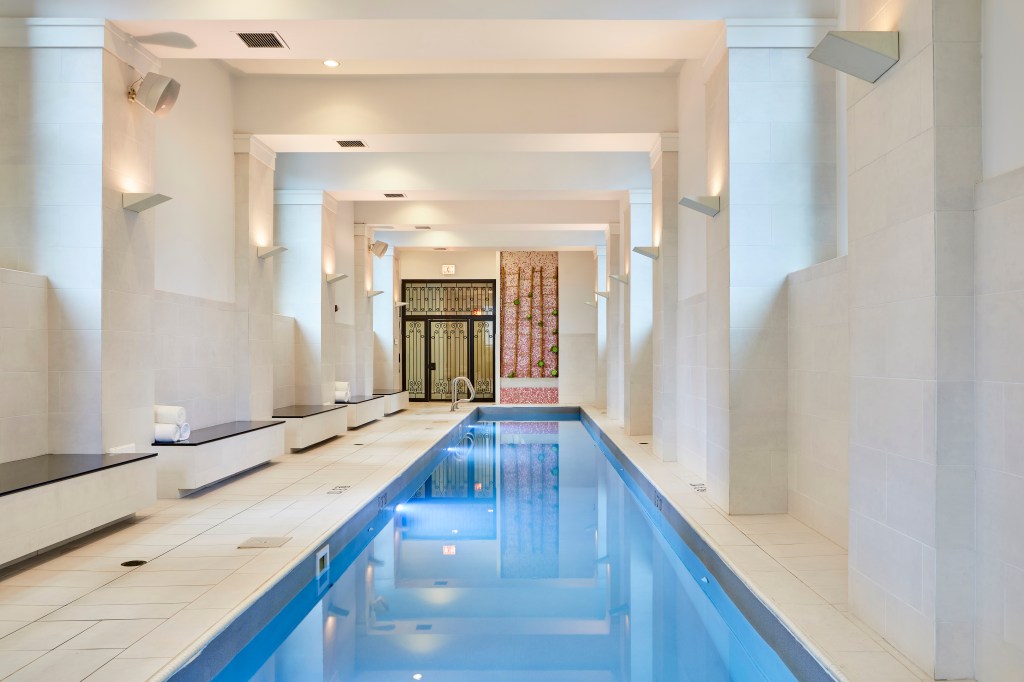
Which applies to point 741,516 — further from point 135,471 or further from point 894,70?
point 135,471

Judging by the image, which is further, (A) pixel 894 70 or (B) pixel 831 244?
(B) pixel 831 244

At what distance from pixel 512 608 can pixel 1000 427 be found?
237cm

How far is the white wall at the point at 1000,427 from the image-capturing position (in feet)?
8.04

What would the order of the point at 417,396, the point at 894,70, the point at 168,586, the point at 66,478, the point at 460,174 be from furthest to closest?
1. the point at 417,396
2. the point at 460,174
3. the point at 66,478
4. the point at 168,586
5. the point at 894,70

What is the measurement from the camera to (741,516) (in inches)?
207

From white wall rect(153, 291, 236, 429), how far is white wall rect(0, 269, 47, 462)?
1.38 m

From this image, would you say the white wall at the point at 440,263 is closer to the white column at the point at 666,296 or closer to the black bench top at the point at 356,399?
the black bench top at the point at 356,399

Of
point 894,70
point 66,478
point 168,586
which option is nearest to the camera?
point 894,70

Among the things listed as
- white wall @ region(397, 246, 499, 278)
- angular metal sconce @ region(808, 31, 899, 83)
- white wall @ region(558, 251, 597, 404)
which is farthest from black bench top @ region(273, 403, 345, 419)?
white wall @ region(397, 246, 499, 278)

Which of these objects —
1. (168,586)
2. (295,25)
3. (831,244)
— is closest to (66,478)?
(168,586)

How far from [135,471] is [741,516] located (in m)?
3.88

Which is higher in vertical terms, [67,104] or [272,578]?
[67,104]

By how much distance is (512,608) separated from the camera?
3967 millimetres

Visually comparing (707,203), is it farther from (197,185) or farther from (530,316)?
(530,316)
